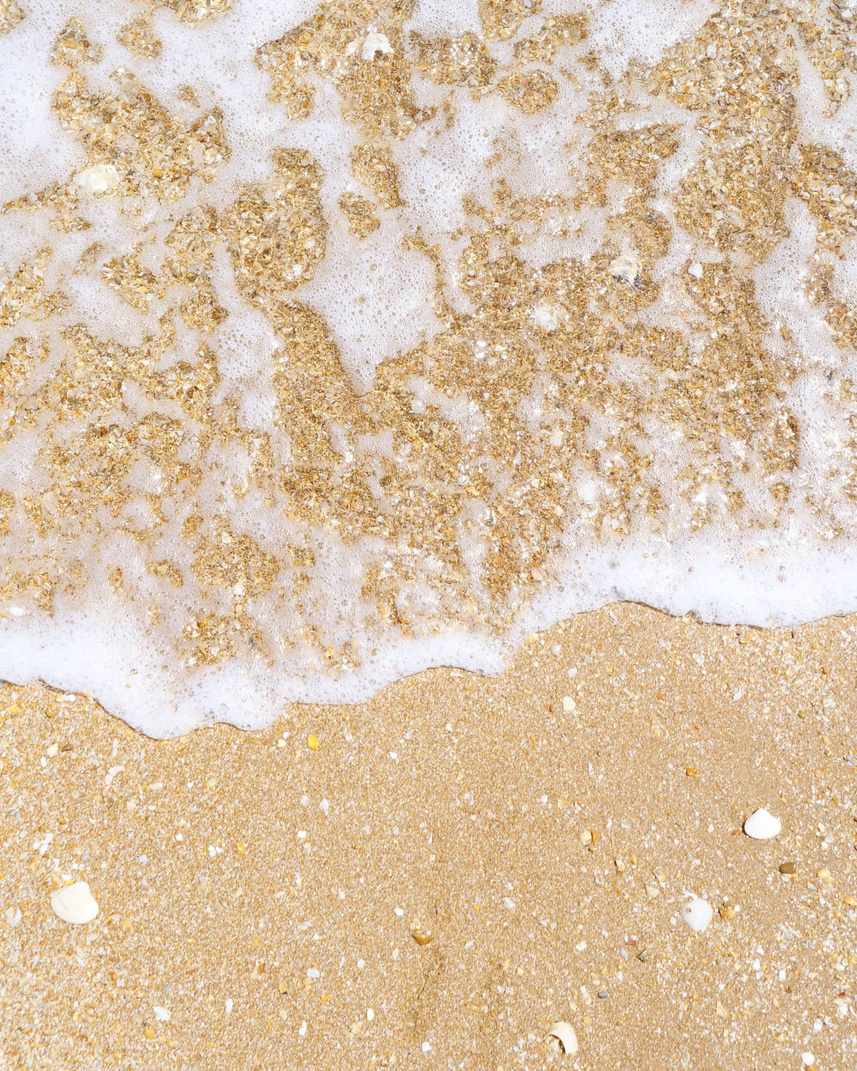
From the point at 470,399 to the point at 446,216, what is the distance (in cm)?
77

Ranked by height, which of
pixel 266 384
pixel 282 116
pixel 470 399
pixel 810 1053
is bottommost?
pixel 810 1053

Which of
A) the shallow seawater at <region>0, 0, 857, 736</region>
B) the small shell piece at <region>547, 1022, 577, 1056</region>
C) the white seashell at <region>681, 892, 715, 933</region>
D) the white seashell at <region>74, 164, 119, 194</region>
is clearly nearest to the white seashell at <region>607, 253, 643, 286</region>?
the shallow seawater at <region>0, 0, 857, 736</region>

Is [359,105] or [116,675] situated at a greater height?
[359,105]

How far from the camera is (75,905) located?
2240 millimetres

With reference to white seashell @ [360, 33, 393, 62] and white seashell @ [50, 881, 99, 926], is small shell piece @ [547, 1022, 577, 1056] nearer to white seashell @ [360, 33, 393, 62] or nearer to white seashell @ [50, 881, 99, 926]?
white seashell @ [50, 881, 99, 926]

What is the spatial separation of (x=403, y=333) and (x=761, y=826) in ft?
7.31

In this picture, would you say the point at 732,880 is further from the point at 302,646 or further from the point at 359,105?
the point at 359,105

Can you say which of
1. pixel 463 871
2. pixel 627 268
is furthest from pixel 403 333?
pixel 463 871

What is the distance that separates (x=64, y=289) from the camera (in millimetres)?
2662

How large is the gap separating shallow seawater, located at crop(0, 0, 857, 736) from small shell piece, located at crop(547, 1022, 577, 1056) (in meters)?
1.19

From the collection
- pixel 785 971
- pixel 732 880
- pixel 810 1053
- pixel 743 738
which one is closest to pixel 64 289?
pixel 743 738

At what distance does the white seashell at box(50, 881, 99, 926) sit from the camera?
7.35 feet

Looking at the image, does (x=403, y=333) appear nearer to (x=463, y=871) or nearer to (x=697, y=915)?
(x=463, y=871)

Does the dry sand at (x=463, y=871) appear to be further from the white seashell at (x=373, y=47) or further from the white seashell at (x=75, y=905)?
the white seashell at (x=373, y=47)
